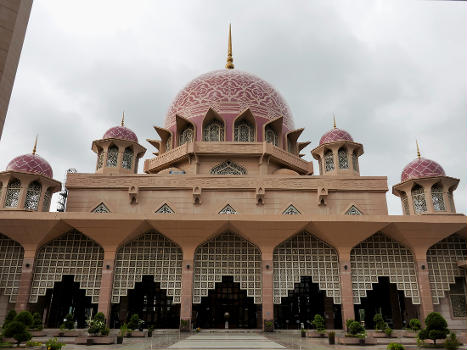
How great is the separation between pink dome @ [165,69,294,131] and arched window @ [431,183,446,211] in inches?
414

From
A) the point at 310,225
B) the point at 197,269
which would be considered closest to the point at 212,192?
the point at 197,269

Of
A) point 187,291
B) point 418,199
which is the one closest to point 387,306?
point 418,199

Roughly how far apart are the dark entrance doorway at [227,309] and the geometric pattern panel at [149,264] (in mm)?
3303

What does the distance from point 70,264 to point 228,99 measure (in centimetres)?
1471

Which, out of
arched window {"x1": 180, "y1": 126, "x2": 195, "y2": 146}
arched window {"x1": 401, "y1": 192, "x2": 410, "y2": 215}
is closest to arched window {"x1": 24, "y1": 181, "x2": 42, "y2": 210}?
arched window {"x1": 180, "y1": 126, "x2": 195, "y2": 146}

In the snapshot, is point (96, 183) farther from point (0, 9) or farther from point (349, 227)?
point (0, 9)

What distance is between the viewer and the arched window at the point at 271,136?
2645 cm

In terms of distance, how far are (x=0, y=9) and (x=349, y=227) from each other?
16.6m

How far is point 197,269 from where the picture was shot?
19.4 metres

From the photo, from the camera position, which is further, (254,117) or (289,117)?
(289,117)

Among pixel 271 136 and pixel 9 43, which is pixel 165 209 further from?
pixel 9 43

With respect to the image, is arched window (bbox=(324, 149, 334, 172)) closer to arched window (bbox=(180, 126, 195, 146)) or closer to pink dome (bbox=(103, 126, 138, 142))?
arched window (bbox=(180, 126, 195, 146))

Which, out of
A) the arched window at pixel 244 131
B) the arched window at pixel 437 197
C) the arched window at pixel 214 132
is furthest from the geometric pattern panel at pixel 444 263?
the arched window at pixel 214 132

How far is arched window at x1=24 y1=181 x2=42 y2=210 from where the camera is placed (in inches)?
812
